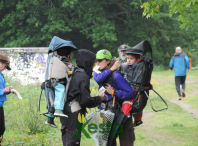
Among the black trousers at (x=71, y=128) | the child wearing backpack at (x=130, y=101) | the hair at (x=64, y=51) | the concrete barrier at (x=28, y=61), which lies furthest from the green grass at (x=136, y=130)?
the concrete barrier at (x=28, y=61)

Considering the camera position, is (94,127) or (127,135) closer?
(94,127)

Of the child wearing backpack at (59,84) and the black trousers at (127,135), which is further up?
the child wearing backpack at (59,84)

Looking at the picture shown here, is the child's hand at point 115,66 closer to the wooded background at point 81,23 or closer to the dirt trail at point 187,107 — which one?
the dirt trail at point 187,107

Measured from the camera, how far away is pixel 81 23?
2494 cm

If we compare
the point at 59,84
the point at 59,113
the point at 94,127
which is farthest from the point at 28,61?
the point at 59,113

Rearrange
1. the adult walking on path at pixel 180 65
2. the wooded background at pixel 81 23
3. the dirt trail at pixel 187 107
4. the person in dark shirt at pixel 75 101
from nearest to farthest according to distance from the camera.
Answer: the person in dark shirt at pixel 75 101, the dirt trail at pixel 187 107, the adult walking on path at pixel 180 65, the wooded background at pixel 81 23

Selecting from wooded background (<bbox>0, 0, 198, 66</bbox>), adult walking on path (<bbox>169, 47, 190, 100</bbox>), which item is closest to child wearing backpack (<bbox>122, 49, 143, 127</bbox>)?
adult walking on path (<bbox>169, 47, 190, 100</bbox>)

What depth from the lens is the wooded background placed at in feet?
80.3

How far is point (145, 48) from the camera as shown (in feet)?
13.4

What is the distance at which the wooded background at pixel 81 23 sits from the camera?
80.3 ft

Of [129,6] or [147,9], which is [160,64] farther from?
[147,9]

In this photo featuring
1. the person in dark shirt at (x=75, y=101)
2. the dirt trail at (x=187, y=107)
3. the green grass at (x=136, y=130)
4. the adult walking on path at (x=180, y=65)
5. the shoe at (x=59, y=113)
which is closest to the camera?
the shoe at (x=59, y=113)

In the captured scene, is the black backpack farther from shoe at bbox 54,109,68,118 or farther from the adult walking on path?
the adult walking on path

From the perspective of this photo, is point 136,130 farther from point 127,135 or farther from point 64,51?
point 64,51
